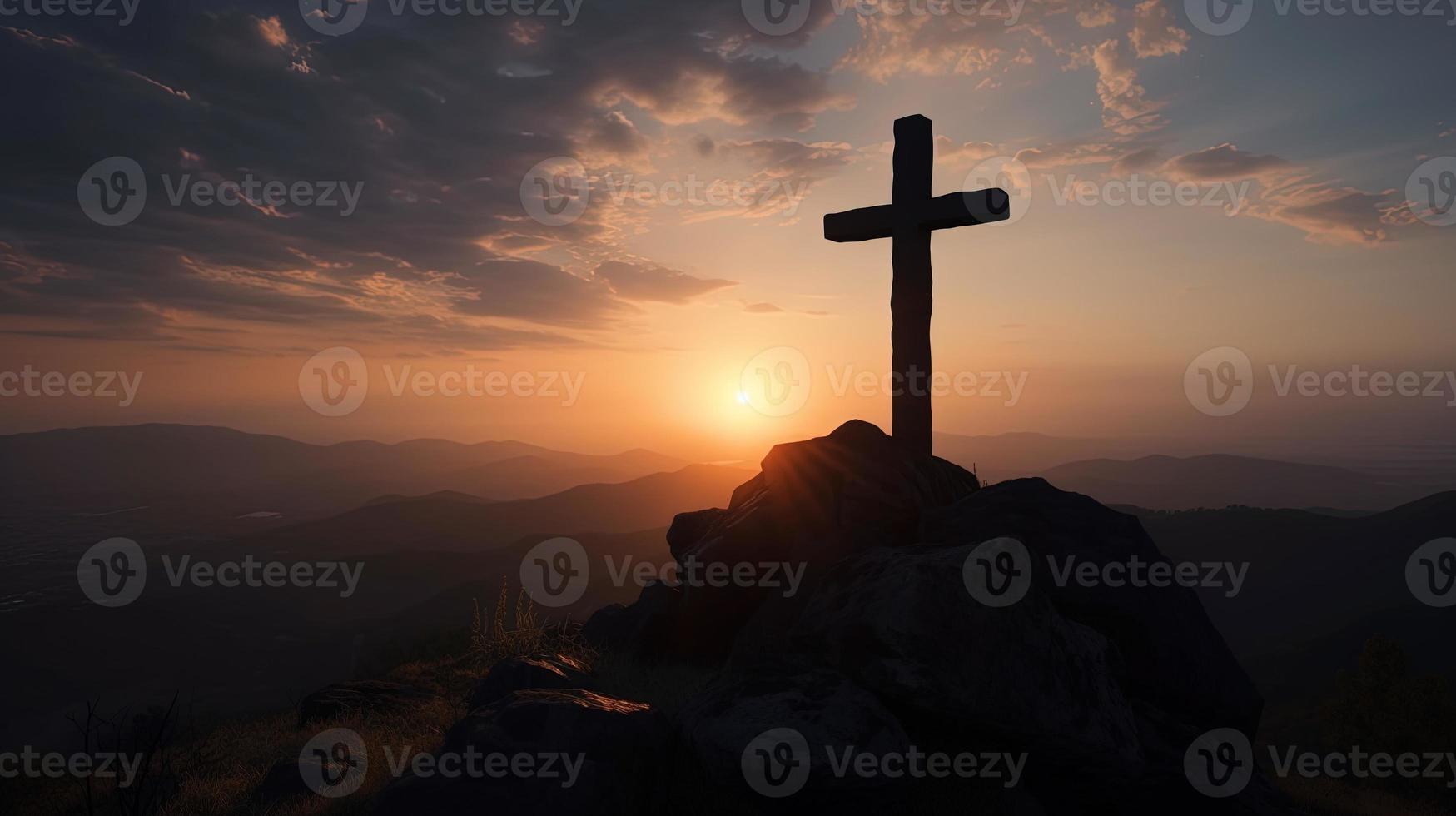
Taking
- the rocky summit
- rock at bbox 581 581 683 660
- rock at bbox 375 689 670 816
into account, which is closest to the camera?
rock at bbox 375 689 670 816

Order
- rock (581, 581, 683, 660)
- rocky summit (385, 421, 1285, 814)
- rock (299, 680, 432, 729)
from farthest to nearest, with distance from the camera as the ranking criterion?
rock (581, 581, 683, 660)
rock (299, 680, 432, 729)
rocky summit (385, 421, 1285, 814)

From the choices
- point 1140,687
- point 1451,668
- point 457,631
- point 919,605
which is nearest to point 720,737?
point 919,605

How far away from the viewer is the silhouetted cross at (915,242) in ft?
38.1

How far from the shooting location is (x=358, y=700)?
11.7 m

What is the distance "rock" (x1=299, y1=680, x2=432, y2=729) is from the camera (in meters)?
11.4

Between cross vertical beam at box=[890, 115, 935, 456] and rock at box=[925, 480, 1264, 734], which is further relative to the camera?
cross vertical beam at box=[890, 115, 935, 456]

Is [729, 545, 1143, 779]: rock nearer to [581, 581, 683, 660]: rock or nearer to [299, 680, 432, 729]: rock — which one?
[581, 581, 683, 660]: rock

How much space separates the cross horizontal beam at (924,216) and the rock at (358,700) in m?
10.9

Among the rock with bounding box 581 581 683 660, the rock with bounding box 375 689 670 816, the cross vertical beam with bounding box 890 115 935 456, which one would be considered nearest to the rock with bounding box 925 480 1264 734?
the cross vertical beam with bounding box 890 115 935 456

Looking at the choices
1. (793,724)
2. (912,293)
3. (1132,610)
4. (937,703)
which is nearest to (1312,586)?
(912,293)

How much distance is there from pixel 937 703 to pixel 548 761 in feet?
10.6

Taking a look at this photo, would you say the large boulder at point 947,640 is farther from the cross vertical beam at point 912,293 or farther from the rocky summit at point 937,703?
the cross vertical beam at point 912,293

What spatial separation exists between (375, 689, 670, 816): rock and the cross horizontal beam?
902 cm

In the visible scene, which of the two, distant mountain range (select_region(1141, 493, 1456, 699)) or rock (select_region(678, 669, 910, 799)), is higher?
rock (select_region(678, 669, 910, 799))
